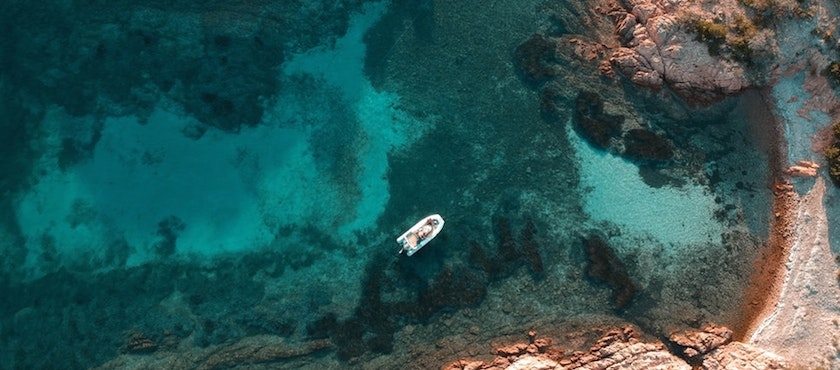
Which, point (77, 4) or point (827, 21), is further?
point (77, 4)

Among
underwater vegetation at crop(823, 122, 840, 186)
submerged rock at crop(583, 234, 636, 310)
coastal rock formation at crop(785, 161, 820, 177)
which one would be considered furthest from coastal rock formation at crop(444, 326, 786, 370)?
underwater vegetation at crop(823, 122, 840, 186)

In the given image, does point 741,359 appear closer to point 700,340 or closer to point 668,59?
point 700,340

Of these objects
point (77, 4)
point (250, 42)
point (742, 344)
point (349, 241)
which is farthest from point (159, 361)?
point (742, 344)

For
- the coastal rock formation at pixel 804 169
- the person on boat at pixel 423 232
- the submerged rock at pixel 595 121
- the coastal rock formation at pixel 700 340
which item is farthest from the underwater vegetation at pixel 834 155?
the person on boat at pixel 423 232

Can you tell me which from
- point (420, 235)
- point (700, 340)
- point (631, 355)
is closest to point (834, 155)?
point (700, 340)

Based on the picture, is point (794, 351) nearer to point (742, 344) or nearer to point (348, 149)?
point (742, 344)
